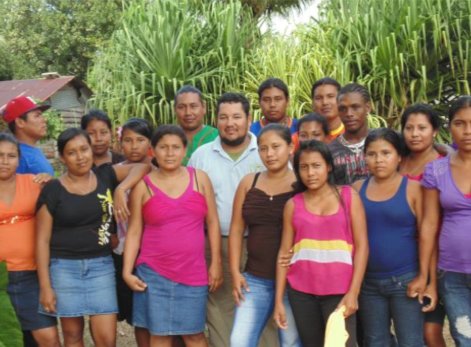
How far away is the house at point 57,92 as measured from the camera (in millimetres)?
15023

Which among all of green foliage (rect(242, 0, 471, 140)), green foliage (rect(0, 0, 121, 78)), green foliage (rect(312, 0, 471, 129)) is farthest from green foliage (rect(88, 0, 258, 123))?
green foliage (rect(0, 0, 121, 78))

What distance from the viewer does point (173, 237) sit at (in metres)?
3.23

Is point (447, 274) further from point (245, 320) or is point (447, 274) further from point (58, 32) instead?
point (58, 32)

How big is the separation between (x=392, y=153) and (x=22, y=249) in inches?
86.8

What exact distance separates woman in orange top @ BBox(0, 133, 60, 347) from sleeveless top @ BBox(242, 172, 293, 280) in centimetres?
130

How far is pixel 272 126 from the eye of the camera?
3.26 meters

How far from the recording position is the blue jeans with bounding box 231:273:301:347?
319 centimetres

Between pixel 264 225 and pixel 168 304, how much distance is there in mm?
722

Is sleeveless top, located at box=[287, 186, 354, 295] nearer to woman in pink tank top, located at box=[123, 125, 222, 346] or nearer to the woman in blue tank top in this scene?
the woman in blue tank top

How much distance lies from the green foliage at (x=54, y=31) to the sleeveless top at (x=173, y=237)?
19359mm

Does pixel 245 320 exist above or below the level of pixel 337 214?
below

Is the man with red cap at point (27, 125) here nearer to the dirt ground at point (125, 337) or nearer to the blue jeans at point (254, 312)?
the blue jeans at point (254, 312)

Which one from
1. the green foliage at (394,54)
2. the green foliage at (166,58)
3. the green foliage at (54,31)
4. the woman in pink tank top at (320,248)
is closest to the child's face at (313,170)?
the woman in pink tank top at (320,248)

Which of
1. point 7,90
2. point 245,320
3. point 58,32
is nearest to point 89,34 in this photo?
point 58,32
